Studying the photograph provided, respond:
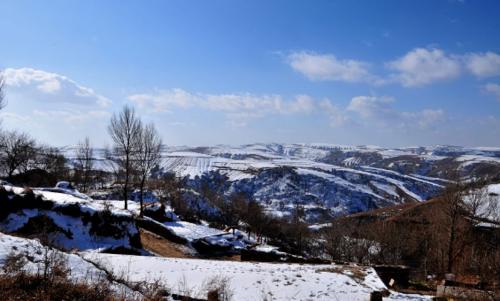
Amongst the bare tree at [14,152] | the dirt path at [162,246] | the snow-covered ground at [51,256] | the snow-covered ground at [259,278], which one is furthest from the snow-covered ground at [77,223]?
the bare tree at [14,152]

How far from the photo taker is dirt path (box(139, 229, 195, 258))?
27578mm

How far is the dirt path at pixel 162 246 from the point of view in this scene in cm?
2758

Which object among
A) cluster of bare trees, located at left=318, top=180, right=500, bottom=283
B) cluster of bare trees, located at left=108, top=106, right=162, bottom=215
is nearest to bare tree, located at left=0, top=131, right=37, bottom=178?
cluster of bare trees, located at left=108, top=106, right=162, bottom=215

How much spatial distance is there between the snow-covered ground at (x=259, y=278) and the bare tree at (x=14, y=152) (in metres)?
45.9

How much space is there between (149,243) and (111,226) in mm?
Result: 4897

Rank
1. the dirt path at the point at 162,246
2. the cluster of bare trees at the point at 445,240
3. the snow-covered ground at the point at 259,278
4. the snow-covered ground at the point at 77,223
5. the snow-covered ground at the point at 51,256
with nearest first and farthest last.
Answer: the snow-covered ground at the point at 51,256 < the snow-covered ground at the point at 259,278 < the snow-covered ground at the point at 77,223 < the dirt path at the point at 162,246 < the cluster of bare trees at the point at 445,240

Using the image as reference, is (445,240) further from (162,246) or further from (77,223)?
(77,223)

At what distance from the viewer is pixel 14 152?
56.0 meters

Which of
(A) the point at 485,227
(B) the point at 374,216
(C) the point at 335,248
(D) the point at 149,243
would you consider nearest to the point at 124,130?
(D) the point at 149,243

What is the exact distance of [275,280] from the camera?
51.5 ft

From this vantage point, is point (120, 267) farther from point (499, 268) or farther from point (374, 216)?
point (374, 216)

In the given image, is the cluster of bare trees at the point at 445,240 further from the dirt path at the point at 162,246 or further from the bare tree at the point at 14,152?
the bare tree at the point at 14,152

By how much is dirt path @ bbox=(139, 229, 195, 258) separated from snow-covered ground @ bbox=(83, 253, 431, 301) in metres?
9.89

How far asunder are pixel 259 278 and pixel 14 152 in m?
53.3
